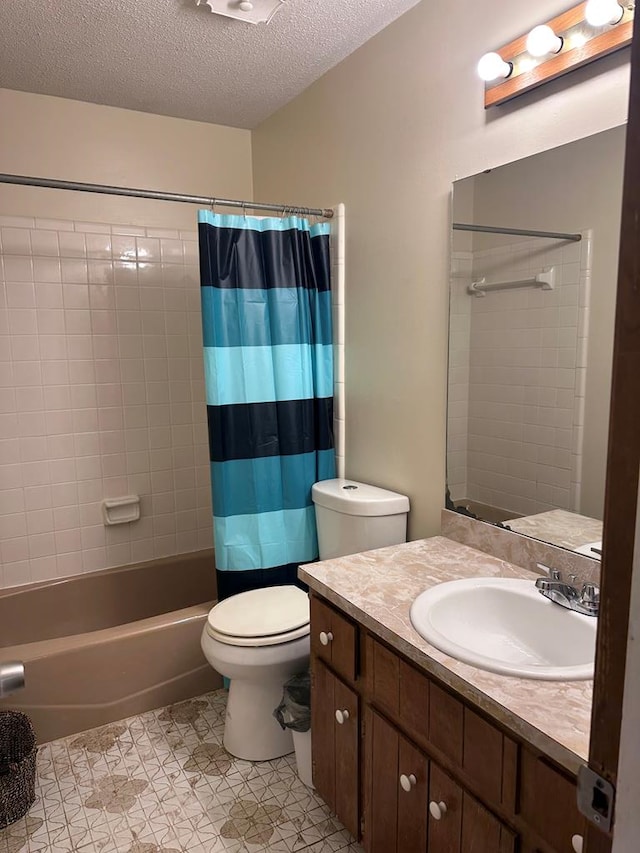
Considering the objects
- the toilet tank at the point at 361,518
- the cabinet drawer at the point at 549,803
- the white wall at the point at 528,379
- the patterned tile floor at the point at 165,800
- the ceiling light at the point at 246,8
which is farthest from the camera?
the toilet tank at the point at 361,518

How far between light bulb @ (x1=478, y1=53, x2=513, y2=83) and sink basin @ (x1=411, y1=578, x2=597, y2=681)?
54.1 inches

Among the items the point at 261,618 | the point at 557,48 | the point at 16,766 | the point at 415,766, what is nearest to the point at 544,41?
the point at 557,48

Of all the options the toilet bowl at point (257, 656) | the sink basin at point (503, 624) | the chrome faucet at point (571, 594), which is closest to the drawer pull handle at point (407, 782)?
the sink basin at point (503, 624)

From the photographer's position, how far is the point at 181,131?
2943mm

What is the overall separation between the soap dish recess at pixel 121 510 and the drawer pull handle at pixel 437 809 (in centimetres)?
209

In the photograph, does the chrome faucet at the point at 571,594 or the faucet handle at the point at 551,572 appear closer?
the chrome faucet at the point at 571,594

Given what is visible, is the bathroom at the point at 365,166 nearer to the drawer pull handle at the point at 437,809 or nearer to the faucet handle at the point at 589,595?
the faucet handle at the point at 589,595

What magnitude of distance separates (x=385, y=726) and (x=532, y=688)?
0.46 m

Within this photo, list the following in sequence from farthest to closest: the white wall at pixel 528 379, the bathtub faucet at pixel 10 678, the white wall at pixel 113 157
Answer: the white wall at pixel 113 157, the white wall at pixel 528 379, the bathtub faucet at pixel 10 678

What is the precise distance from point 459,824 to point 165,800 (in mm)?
1108

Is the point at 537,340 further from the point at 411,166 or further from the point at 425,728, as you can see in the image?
the point at 425,728

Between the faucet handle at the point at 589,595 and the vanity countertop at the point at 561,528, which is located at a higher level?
the vanity countertop at the point at 561,528

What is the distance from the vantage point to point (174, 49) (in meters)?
2.25

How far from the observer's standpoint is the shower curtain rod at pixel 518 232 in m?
1.54
